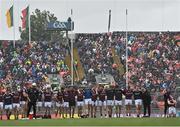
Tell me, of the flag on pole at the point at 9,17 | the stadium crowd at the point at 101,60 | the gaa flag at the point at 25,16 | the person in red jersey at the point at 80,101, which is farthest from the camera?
the gaa flag at the point at 25,16

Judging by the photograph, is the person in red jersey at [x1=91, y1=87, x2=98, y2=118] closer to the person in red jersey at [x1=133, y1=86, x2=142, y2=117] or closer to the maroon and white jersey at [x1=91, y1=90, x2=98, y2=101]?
the maroon and white jersey at [x1=91, y1=90, x2=98, y2=101]

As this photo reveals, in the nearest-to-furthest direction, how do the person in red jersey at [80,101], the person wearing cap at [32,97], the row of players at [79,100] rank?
1. the person wearing cap at [32,97]
2. the row of players at [79,100]
3. the person in red jersey at [80,101]

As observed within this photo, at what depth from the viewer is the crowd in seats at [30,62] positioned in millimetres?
44969

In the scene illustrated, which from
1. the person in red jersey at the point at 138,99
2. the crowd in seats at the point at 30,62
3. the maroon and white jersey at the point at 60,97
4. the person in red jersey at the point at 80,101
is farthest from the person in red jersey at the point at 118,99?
the crowd in seats at the point at 30,62

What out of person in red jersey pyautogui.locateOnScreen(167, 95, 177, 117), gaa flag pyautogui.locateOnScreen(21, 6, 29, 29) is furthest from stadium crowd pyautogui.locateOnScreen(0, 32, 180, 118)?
person in red jersey pyautogui.locateOnScreen(167, 95, 177, 117)

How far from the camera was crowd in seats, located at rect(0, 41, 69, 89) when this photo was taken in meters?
45.0

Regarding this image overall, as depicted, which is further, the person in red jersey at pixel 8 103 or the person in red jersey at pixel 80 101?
the person in red jersey at pixel 80 101

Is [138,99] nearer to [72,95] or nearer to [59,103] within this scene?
[72,95]

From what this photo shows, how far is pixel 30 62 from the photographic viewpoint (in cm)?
4756

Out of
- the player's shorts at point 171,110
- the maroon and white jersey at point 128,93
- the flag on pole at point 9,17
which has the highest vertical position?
the flag on pole at point 9,17

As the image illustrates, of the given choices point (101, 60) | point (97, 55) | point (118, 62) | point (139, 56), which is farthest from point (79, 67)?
point (139, 56)

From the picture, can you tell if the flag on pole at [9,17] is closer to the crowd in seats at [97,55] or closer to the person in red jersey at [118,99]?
the crowd in seats at [97,55]

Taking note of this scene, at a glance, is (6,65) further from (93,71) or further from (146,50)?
(146,50)

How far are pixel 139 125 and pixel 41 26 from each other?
64558 millimetres
